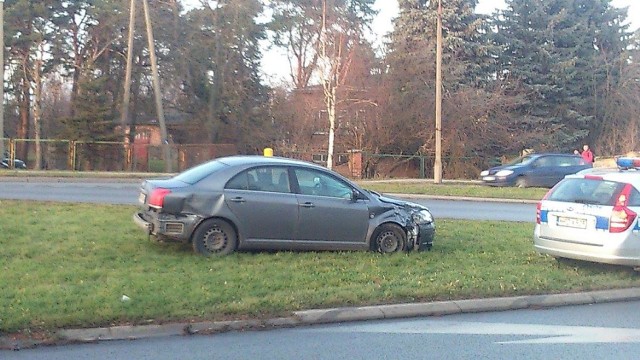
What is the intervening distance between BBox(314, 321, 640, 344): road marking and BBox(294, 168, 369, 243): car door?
9.70 feet

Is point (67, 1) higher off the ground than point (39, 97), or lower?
higher

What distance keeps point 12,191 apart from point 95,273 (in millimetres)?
12055

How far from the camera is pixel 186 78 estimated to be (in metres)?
42.3

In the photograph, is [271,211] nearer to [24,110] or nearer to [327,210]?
[327,210]

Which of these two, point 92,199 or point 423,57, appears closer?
point 92,199

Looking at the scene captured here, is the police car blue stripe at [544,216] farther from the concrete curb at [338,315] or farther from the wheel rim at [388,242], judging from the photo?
the wheel rim at [388,242]

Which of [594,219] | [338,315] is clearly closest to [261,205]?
[338,315]

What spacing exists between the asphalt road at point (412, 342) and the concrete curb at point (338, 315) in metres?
0.13

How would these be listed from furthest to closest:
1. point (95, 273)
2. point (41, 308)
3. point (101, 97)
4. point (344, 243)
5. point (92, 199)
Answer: point (101, 97) → point (92, 199) → point (344, 243) → point (95, 273) → point (41, 308)

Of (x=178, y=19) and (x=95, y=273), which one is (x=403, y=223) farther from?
(x=178, y=19)

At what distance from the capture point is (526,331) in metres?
7.55

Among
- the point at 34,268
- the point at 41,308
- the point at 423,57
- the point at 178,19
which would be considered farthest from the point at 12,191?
the point at 423,57

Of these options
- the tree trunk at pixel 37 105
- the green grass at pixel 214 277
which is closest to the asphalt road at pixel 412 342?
the green grass at pixel 214 277

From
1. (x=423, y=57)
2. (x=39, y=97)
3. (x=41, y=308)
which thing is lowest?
(x=41, y=308)
